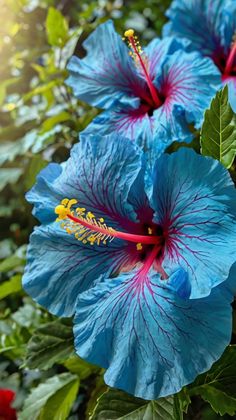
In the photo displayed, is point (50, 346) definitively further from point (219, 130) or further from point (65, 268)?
point (219, 130)

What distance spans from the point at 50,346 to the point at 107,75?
1.10 feet

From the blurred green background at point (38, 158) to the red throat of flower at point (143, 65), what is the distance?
0.18 m

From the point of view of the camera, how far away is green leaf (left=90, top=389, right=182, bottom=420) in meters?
0.53

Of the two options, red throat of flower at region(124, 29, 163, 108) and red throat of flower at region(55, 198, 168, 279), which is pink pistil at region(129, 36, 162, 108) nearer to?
red throat of flower at region(124, 29, 163, 108)

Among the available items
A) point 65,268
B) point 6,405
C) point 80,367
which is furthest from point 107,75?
point 6,405

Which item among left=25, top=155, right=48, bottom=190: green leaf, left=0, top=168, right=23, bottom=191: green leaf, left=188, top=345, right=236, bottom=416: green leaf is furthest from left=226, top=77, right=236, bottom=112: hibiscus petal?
left=0, top=168, right=23, bottom=191: green leaf

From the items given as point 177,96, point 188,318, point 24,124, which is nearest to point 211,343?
point 188,318

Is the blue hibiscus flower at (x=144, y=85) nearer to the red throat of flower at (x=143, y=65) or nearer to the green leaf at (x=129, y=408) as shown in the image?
the red throat of flower at (x=143, y=65)

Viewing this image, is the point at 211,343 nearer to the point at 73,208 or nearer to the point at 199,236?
the point at 199,236

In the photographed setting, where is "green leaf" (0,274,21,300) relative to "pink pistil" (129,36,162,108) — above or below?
below

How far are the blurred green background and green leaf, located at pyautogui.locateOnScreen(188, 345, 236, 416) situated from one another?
0.05 meters

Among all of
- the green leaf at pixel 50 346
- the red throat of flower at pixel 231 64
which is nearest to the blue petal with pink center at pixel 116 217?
the green leaf at pixel 50 346

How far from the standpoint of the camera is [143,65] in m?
0.67

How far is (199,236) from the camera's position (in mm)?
498
